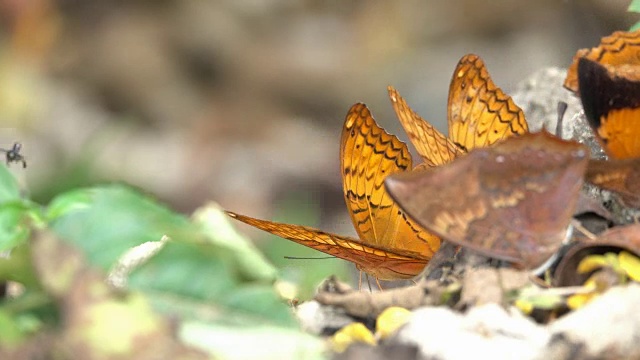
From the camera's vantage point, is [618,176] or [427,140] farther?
[427,140]

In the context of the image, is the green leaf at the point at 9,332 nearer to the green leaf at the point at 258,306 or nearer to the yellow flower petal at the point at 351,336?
the green leaf at the point at 258,306

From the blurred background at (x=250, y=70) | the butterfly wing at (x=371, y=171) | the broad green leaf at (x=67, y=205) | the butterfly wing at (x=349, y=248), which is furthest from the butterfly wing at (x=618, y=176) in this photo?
the blurred background at (x=250, y=70)

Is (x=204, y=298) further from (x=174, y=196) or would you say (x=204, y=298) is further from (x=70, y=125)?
(x=70, y=125)

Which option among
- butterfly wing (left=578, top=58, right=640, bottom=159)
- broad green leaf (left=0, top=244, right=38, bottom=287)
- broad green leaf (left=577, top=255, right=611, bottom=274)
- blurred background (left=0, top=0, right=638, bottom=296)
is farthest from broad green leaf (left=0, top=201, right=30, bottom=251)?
blurred background (left=0, top=0, right=638, bottom=296)

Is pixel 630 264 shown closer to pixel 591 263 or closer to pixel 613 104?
pixel 591 263

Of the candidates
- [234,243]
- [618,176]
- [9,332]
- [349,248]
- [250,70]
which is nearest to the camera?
[9,332]

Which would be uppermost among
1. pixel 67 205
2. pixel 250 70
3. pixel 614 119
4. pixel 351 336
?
pixel 250 70

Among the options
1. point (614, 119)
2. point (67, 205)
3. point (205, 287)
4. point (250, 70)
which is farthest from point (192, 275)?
point (250, 70)

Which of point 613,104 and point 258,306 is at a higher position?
point 613,104
